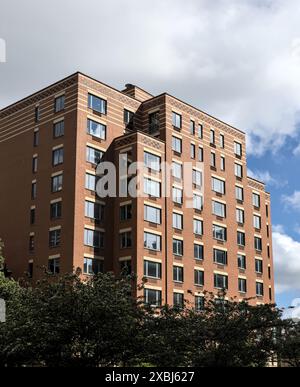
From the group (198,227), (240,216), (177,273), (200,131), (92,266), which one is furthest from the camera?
(240,216)

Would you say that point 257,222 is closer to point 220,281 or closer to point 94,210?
point 220,281

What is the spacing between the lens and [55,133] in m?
59.3

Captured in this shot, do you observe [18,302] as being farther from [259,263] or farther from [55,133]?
[259,263]

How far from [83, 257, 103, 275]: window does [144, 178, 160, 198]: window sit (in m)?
8.16

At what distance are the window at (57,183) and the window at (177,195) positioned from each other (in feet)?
38.0

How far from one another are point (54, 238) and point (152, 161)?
1228 centimetres

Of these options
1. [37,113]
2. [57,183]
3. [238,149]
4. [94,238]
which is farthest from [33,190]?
[238,149]

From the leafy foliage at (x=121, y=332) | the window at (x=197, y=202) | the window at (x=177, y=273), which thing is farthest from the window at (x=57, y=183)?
the leafy foliage at (x=121, y=332)

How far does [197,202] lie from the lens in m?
64.1

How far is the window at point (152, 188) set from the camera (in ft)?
190

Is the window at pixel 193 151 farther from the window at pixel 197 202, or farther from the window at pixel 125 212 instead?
the window at pixel 125 212
